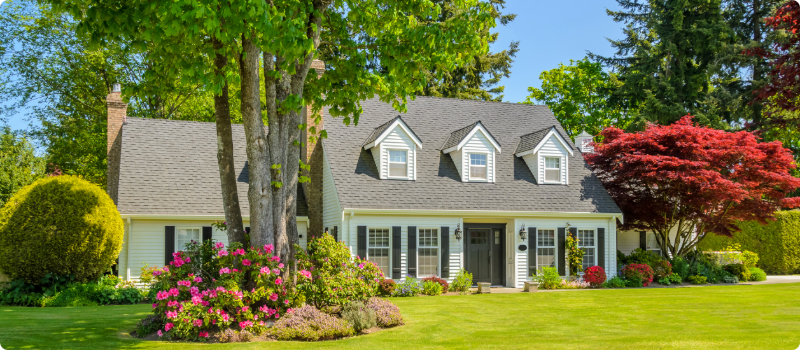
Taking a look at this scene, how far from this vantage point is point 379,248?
17.8m

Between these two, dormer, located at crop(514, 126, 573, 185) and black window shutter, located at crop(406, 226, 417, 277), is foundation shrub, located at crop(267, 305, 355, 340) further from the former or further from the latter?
dormer, located at crop(514, 126, 573, 185)

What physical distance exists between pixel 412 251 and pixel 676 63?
21.0 metres

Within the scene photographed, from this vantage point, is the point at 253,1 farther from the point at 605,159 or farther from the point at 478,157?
the point at 605,159

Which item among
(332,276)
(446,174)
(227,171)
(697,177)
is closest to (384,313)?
(332,276)

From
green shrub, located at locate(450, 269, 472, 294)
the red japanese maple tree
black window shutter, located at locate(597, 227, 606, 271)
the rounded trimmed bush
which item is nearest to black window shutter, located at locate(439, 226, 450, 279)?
green shrub, located at locate(450, 269, 472, 294)

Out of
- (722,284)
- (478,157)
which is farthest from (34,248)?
(722,284)

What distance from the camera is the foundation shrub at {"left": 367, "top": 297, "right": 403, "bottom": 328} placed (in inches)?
413

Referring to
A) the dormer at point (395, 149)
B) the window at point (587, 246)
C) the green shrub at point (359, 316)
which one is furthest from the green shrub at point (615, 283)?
the green shrub at point (359, 316)

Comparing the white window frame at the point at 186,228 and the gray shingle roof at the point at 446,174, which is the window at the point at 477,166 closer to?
the gray shingle roof at the point at 446,174

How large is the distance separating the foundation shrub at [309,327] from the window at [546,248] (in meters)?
10.8

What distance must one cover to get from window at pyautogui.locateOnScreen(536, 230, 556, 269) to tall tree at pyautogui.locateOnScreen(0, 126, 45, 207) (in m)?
22.6

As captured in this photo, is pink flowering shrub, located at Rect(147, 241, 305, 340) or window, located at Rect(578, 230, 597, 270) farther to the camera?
window, located at Rect(578, 230, 597, 270)

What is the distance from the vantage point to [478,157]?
19.8 m

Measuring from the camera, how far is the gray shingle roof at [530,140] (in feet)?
66.3
